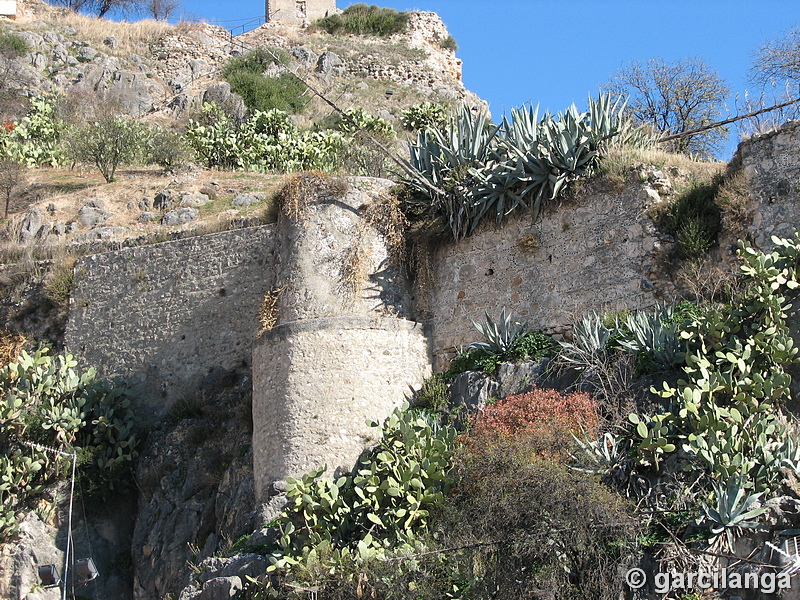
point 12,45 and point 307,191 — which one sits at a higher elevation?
point 12,45

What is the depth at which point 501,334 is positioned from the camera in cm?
1405

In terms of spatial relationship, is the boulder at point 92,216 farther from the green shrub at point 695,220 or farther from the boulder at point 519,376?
the green shrub at point 695,220

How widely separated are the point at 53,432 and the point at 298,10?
3115 centimetres

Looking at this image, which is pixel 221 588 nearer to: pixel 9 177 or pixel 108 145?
pixel 9 177

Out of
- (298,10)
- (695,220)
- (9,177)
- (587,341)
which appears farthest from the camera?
(298,10)

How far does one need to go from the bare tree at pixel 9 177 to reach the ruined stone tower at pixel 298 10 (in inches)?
810

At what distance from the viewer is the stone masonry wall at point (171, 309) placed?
1678 centimetres

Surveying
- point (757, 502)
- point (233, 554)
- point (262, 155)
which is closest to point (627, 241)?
point (757, 502)

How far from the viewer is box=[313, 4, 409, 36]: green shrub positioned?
41.1m

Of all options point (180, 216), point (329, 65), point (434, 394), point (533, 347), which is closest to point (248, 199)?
point (180, 216)

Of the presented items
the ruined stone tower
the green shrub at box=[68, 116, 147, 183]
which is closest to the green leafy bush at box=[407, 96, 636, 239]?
the green shrub at box=[68, 116, 147, 183]

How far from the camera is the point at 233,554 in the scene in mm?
13000

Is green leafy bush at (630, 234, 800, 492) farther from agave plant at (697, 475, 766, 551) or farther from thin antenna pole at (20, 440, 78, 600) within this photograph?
thin antenna pole at (20, 440, 78, 600)

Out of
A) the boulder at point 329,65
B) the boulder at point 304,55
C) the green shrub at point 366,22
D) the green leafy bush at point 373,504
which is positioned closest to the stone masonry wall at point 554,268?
the green leafy bush at point 373,504
